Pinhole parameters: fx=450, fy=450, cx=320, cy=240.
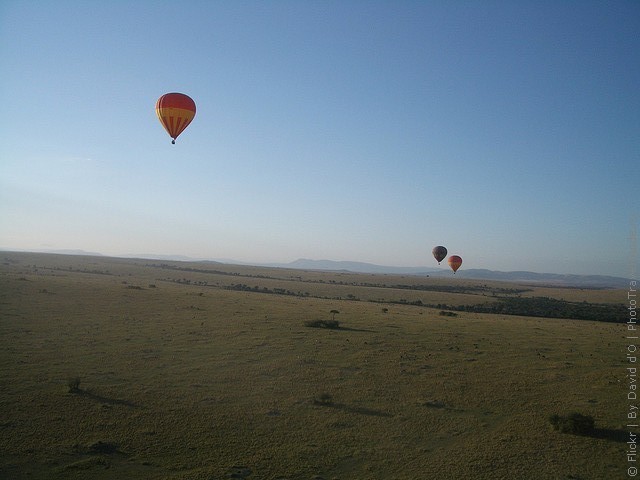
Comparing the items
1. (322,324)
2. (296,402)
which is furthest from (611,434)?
(322,324)

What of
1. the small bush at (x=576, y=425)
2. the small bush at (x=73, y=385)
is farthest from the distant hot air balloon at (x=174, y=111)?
the small bush at (x=576, y=425)

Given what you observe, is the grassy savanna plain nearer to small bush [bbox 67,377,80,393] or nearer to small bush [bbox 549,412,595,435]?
small bush [bbox 67,377,80,393]

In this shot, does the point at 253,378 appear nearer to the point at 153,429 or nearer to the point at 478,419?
the point at 153,429

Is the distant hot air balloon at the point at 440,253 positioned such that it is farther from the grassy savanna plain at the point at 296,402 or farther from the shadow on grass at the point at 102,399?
the shadow on grass at the point at 102,399

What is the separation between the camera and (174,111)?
27750 mm

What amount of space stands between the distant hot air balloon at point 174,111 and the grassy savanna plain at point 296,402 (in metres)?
12.2

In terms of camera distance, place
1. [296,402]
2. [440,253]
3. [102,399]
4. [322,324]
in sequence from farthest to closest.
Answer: [440,253] < [322,324] < [296,402] < [102,399]

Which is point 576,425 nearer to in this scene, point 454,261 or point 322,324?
point 322,324

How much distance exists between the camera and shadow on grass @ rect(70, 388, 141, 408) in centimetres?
1339

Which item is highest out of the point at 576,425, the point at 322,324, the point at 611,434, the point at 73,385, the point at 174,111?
the point at 174,111

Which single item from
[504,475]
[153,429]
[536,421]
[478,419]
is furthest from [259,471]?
[536,421]

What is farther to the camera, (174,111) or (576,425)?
(174,111)

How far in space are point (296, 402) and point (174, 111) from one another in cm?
2055

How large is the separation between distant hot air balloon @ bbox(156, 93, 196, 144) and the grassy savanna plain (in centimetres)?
1222
